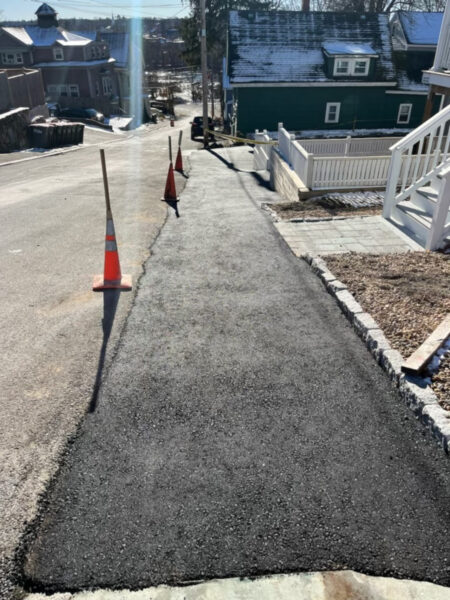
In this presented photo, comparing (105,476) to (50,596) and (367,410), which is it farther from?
(367,410)

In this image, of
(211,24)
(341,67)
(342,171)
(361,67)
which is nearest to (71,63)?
(211,24)

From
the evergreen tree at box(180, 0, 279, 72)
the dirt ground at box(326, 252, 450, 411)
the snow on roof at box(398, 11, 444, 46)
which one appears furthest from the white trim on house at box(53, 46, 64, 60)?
the dirt ground at box(326, 252, 450, 411)

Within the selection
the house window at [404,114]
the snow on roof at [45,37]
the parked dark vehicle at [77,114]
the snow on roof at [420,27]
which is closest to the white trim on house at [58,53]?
the snow on roof at [45,37]

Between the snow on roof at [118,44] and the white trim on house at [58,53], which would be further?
the snow on roof at [118,44]

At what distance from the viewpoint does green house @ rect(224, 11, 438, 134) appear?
25172 millimetres

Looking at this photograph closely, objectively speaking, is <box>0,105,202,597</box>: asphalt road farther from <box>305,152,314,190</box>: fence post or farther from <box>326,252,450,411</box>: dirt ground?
<box>305,152,314,190</box>: fence post

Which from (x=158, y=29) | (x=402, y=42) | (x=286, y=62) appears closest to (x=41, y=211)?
(x=286, y=62)

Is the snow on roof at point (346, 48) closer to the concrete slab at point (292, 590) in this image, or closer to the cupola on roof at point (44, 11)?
the concrete slab at point (292, 590)

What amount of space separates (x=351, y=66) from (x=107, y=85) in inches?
1391

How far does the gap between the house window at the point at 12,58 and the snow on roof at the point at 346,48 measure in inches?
1443

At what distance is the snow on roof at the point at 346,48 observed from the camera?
82.2ft

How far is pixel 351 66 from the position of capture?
83.0 ft

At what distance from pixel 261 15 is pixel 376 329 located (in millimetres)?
27555

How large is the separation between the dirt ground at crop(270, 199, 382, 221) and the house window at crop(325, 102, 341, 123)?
1851cm
